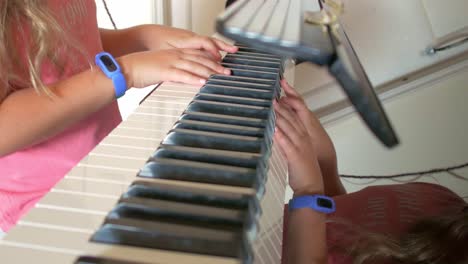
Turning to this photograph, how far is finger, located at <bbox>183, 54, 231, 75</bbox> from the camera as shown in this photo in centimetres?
61

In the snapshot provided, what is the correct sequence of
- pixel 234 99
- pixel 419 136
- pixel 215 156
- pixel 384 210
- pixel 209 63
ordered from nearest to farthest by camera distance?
pixel 215 156 → pixel 234 99 → pixel 209 63 → pixel 384 210 → pixel 419 136

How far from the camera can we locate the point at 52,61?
74 centimetres

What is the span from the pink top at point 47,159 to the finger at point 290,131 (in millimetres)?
356

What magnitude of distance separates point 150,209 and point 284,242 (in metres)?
0.37

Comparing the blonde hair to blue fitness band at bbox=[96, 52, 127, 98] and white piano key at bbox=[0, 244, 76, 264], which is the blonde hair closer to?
blue fitness band at bbox=[96, 52, 127, 98]

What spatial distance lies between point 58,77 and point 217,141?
43 cm

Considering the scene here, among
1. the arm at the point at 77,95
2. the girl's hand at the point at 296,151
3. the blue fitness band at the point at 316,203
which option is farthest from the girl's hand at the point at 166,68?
the blue fitness band at the point at 316,203

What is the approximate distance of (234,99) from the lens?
519 mm

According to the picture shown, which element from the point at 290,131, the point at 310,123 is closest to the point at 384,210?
the point at 310,123

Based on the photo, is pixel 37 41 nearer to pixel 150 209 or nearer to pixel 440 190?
pixel 150 209

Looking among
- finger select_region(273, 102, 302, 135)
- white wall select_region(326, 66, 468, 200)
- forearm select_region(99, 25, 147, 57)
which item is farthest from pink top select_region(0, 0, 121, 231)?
white wall select_region(326, 66, 468, 200)

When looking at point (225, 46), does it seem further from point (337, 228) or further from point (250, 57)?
point (337, 228)

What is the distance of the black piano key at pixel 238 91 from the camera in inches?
21.1

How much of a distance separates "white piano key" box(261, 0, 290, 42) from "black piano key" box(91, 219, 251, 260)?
0.13 meters
